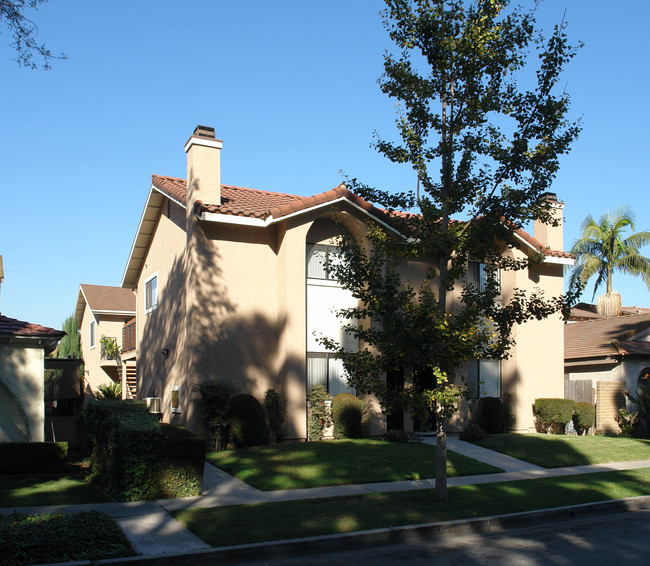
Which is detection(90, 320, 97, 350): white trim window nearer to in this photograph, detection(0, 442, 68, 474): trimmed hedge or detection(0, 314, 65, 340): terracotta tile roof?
detection(0, 314, 65, 340): terracotta tile roof

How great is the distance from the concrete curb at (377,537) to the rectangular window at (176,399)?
32.8ft

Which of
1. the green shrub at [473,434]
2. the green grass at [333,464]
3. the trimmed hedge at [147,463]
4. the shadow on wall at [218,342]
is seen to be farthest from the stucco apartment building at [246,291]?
the trimmed hedge at [147,463]

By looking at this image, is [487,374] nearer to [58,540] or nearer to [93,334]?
[58,540]

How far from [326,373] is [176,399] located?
4.12 meters

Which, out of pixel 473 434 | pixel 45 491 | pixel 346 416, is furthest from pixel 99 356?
pixel 45 491

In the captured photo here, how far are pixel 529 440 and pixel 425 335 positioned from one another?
30.4 feet

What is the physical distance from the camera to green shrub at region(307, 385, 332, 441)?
17312 millimetres

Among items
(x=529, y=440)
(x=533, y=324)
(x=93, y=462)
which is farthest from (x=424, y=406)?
(x=533, y=324)

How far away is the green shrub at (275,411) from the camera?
1716cm

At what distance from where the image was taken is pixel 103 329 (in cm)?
3450

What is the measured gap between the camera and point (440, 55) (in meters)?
11.0

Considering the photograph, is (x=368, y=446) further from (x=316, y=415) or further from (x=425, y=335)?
(x=425, y=335)

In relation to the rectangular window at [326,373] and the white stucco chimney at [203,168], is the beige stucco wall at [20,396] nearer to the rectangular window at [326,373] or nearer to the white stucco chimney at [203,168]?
the white stucco chimney at [203,168]

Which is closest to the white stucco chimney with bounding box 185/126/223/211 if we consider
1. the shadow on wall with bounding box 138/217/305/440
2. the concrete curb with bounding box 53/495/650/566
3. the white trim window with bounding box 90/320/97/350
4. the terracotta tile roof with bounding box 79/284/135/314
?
the shadow on wall with bounding box 138/217/305/440
